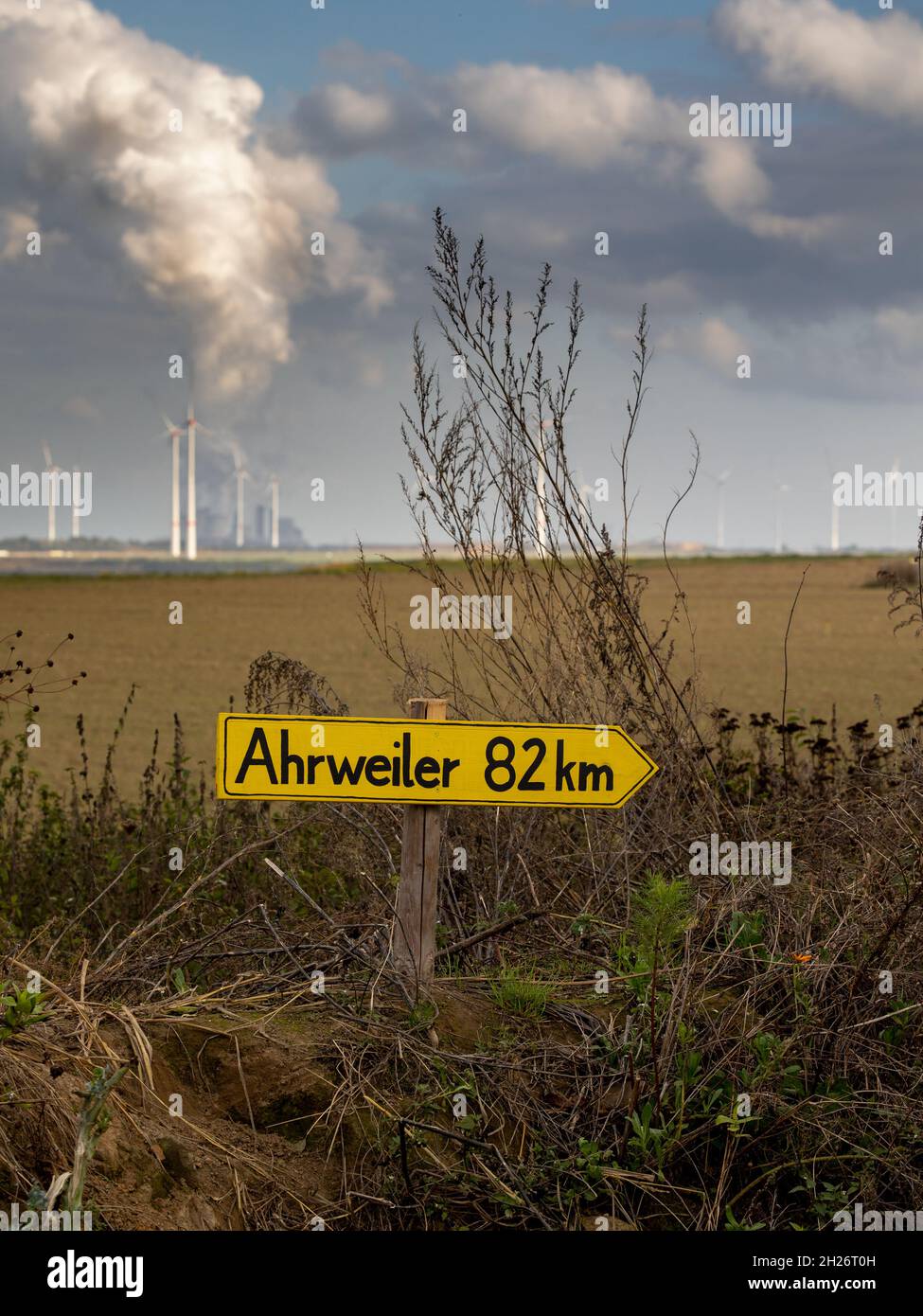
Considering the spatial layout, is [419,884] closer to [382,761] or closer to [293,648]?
[382,761]

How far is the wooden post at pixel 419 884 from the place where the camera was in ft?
15.2

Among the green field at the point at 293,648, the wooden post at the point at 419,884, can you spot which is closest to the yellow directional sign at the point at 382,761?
the wooden post at the point at 419,884

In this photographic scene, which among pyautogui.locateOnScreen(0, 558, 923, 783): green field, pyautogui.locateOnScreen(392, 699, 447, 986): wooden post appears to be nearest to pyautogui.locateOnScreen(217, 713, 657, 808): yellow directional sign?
pyautogui.locateOnScreen(392, 699, 447, 986): wooden post

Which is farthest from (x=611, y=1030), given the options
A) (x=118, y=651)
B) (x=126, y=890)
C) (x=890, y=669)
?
(x=118, y=651)

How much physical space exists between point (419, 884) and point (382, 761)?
1.58ft

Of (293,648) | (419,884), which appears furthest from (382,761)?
(293,648)

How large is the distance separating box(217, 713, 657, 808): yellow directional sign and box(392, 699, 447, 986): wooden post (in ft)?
0.36

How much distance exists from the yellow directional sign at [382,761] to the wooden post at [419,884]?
110mm

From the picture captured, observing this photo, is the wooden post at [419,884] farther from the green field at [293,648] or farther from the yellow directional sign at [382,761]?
the green field at [293,648]

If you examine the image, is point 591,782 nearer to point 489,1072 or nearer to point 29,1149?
point 489,1072

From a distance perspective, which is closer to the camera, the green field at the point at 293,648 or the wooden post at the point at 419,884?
the wooden post at the point at 419,884

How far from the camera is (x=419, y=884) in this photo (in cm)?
465

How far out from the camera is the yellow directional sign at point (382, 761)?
14.9 feet

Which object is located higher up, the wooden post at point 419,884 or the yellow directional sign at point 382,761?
the yellow directional sign at point 382,761
